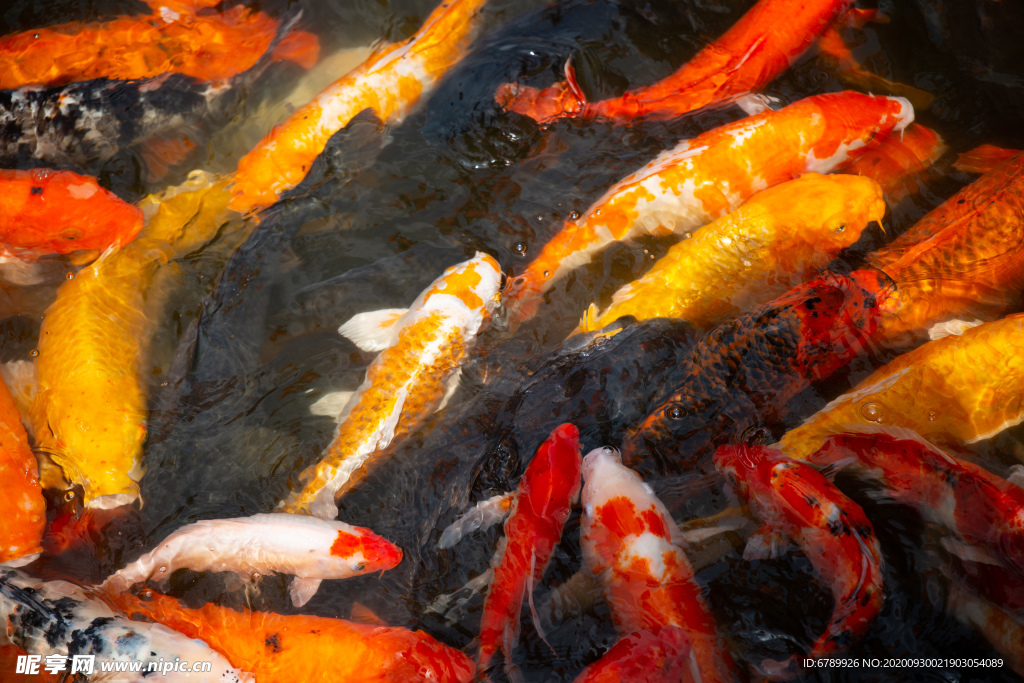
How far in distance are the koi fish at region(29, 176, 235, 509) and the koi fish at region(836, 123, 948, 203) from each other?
4.02 meters

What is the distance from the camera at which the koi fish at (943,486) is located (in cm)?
244

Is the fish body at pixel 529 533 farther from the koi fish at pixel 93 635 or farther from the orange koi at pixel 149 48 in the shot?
the orange koi at pixel 149 48

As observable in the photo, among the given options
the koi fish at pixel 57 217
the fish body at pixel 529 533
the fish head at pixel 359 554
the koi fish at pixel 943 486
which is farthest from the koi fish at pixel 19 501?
the koi fish at pixel 943 486

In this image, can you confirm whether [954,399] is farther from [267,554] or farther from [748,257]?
[267,554]

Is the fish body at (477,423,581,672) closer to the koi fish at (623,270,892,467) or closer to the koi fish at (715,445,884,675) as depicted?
the koi fish at (623,270,892,467)

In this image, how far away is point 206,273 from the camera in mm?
3613

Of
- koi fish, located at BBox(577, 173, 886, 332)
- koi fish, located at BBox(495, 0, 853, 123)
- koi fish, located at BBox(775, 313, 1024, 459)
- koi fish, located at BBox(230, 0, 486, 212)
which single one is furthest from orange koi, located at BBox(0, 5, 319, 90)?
koi fish, located at BBox(775, 313, 1024, 459)

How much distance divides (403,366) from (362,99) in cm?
194

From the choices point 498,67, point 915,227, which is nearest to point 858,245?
point 915,227

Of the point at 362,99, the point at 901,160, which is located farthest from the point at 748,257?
the point at 362,99

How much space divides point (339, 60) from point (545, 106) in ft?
5.35

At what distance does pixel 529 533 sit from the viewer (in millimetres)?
2684

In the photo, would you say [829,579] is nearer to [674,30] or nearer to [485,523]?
[485,523]

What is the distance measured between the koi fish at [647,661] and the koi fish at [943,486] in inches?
41.5
